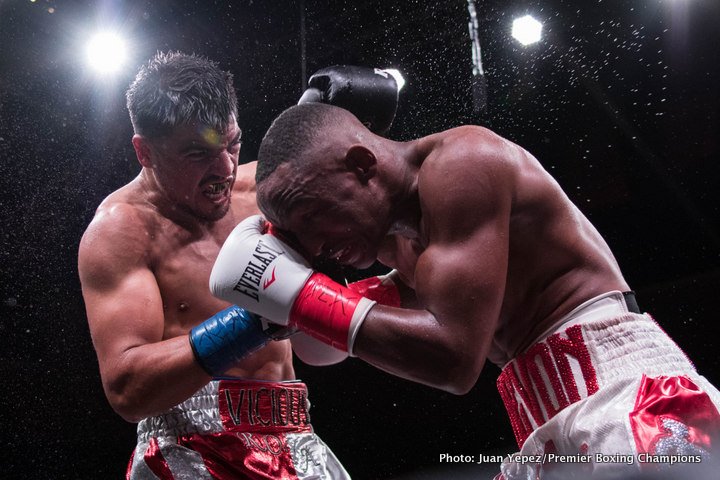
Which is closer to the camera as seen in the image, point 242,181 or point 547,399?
point 547,399

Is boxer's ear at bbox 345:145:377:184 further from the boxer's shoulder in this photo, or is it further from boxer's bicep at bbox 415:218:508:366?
the boxer's shoulder

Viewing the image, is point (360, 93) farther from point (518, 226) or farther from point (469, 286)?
point (469, 286)

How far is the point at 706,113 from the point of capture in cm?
441

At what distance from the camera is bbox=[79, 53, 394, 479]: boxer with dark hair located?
1776 mm

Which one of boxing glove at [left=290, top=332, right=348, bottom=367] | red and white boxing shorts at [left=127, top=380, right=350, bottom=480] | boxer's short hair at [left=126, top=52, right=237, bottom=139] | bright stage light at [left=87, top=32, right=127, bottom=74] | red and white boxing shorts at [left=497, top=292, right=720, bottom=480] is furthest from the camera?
bright stage light at [left=87, top=32, right=127, bottom=74]

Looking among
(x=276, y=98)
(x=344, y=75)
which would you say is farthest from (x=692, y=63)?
(x=344, y=75)

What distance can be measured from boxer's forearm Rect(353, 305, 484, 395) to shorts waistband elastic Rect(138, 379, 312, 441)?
0.73 m

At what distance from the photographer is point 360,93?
6.73 feet

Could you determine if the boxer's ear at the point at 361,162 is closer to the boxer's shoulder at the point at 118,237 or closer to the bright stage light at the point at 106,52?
the boxer's shoulder at the point at 118,237

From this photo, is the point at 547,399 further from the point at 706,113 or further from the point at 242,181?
the point at 706,113

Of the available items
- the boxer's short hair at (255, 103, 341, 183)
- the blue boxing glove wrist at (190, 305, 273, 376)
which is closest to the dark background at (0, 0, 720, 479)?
the blue boxing glove wrist at (190, 305, 273, 376)

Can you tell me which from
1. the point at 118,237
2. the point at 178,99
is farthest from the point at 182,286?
the point at 178,99

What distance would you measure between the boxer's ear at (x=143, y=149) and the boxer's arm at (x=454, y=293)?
1.21m

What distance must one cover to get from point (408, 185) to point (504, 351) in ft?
1.68
